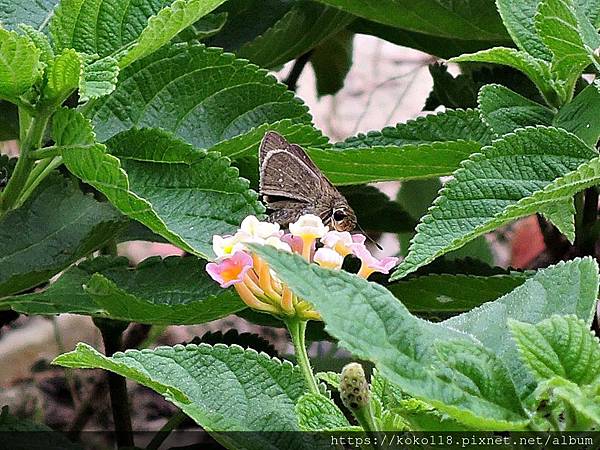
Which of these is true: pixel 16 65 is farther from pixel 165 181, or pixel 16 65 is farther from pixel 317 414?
pixel 317 414

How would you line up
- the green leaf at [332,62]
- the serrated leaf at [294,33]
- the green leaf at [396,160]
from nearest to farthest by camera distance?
the green leaf at [396,160] → the serrated leaf at [294,33] → the green leaf at [332,62]

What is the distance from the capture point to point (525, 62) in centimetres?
59

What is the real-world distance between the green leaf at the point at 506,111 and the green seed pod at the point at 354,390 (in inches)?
10.3

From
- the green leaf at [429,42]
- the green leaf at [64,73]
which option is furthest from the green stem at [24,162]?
the green leaf at [429,42]

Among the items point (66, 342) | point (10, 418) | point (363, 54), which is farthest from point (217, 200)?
point (363, 54)

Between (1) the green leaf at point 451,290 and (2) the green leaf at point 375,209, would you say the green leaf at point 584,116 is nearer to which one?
(1) the green leaf at point 451,290

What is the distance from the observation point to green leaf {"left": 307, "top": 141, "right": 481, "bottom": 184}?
0.56 meters

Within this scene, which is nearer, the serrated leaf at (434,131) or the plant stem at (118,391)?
the serrated leaf at (434,131)

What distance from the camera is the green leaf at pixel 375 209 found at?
2.75ft

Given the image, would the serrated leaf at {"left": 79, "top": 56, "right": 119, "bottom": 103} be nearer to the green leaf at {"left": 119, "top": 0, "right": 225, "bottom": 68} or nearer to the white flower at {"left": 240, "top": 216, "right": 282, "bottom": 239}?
the green leaf at {"left": 119, "top": 0, "right": 225, "bottom": 68}

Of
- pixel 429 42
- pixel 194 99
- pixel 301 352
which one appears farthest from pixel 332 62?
pixel 301 352

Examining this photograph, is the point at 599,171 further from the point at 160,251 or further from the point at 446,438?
the point at 160,251

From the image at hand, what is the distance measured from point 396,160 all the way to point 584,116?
4.5 inches

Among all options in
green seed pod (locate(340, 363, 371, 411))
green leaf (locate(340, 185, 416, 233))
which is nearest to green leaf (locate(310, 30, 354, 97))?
green leaf (locate(340, 185, 416, 233))
